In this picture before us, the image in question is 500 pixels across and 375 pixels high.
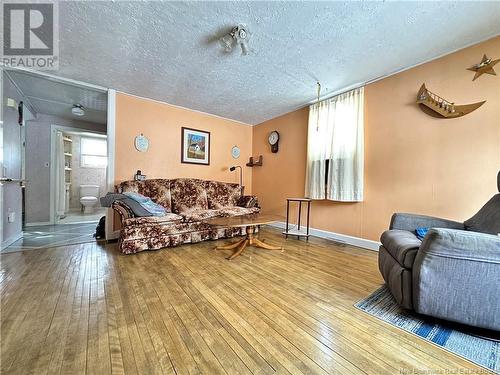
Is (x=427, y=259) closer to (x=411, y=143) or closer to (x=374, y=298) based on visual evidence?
(x=374, y=298)

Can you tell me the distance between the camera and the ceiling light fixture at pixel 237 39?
6.26 feet

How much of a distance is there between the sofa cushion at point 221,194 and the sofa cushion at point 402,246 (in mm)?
2742

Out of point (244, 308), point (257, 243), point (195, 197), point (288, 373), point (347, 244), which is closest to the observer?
point (288, 373)

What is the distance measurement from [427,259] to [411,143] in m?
1.87

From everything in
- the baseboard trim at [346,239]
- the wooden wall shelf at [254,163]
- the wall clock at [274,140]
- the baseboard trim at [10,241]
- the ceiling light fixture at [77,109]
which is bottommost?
the baseboard trim at [10,241]

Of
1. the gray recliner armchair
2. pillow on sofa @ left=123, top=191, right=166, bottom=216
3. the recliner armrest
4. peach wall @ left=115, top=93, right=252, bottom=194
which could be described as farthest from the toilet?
the recliner armrest

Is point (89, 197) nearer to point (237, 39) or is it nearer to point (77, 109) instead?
point (77, 109)

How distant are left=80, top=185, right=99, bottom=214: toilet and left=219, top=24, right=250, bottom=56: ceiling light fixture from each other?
213 inches

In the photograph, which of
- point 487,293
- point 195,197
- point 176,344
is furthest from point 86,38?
point 487,293

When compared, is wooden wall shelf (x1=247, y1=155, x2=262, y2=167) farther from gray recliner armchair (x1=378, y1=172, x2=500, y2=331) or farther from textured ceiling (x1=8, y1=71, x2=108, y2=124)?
gray recliner armchair (x1=378, y1=172, x2=500, y2=331)

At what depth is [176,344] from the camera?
43.1 inches

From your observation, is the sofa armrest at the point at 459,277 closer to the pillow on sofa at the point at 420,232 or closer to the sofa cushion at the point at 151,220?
the pillow on sofa at the point at 420,232

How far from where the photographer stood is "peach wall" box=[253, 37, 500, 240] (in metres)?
2.05

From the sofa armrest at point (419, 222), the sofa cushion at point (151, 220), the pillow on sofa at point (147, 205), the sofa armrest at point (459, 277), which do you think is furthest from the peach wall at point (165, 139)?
the sofa armrest at point (459, 277)
